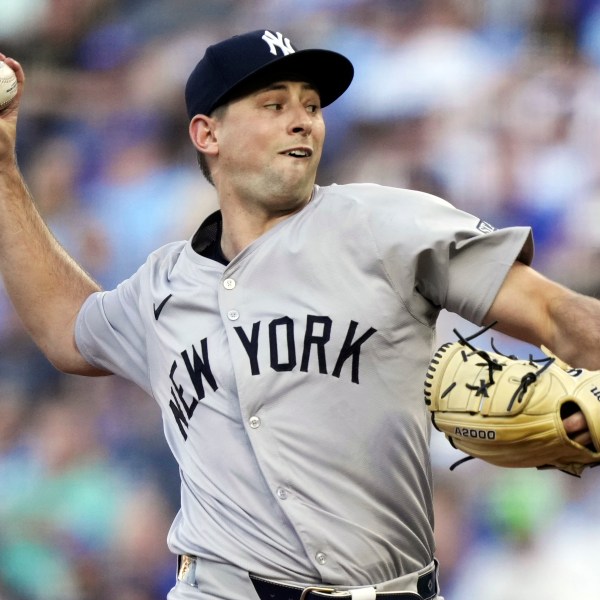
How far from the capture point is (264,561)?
2316mm

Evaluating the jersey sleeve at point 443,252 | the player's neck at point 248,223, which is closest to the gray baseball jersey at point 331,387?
the jersey sleeve at point 443,252

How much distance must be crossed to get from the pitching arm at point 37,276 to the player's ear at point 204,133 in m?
0.53

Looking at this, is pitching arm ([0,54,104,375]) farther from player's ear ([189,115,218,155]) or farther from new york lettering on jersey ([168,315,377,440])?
new york lettering on jersey ([168,315,377,440])

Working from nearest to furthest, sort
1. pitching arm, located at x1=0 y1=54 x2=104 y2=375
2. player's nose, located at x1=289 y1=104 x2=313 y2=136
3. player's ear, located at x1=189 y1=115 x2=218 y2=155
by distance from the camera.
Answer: player's nose, located at x1=289 y1=104 x2=313 y2=136, player's ear, located at x1=189 y1=115 x2=218 y2=155, pitching arm, located at x1=0 y1=54 x2=104 y2=375

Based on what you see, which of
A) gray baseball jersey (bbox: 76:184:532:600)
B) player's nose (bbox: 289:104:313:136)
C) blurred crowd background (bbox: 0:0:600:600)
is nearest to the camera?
gray baseball jersey (bbox: 76:184:532:600)

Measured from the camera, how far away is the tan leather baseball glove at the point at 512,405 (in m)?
1.90

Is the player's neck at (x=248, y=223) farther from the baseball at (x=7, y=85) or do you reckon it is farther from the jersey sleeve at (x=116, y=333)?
the baseball at (x=7, y=85)

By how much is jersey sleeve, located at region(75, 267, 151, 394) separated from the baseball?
2.01 feet

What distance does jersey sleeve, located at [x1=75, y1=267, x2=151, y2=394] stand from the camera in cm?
275

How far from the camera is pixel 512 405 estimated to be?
1.96m

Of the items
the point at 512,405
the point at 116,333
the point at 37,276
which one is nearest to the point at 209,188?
the point at 37,276

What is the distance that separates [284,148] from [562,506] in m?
2.00

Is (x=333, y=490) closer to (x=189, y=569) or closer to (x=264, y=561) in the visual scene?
(x=264, y=561)

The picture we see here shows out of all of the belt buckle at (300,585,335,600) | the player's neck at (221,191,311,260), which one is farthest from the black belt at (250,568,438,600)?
the player's neck at (221,191,311,260)
